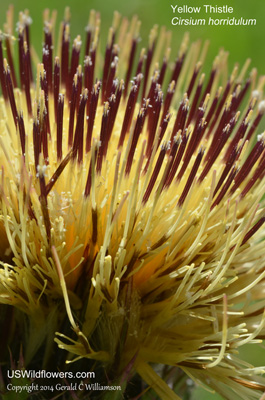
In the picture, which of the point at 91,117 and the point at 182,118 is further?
the point at 182,118

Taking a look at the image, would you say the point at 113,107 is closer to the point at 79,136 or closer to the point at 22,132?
the point at 79,136

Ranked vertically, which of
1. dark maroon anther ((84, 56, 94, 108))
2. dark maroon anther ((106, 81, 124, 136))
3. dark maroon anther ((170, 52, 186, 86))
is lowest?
dark maroon anther ((106, 81, 124, 136))

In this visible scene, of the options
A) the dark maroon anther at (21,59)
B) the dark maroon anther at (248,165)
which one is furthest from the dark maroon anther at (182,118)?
the dark maroon anther at (21,59)

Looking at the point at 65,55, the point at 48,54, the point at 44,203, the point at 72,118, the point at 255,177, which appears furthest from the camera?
the point at 65,55

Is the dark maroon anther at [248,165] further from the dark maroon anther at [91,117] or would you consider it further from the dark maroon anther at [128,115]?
the dark maroon anther at [91,117]

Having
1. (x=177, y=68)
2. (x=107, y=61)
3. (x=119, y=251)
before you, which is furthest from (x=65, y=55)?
(x=119, y=251)

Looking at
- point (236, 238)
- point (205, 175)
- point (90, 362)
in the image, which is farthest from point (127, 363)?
point (205, 175)

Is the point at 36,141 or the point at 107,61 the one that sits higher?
the point at 107,61

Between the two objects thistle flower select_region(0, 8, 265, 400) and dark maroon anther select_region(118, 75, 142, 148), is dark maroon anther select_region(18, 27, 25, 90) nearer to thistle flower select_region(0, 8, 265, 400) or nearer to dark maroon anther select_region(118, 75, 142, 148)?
thistle flower select_region(0, 8, 265, 400)

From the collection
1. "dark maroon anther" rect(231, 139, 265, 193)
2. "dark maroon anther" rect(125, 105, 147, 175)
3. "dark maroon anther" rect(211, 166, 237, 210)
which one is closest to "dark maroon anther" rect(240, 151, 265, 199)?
"dark maroon anther" rect(231, 139, 265, 193)
